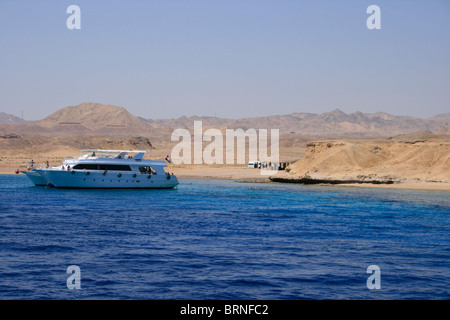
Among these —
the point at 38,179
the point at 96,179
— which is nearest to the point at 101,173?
the point at 96,179

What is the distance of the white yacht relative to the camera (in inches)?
2506

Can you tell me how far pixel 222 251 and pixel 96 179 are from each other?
41.0 metres

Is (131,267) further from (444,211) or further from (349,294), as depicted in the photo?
(444,211)

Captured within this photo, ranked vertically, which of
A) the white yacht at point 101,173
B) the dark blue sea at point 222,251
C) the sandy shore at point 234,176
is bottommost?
the dark blue sea at point 222,251

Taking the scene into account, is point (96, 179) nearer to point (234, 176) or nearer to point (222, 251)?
point (234, 176)

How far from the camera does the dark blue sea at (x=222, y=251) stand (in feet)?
62.0

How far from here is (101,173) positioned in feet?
209

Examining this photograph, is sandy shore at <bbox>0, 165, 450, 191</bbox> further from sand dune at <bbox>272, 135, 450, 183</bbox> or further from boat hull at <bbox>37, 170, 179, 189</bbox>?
boat hull at <bbox>37, 170, 179, 189</bbox>

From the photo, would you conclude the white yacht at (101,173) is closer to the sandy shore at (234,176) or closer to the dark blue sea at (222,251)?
the dark blue sea at (222,251)

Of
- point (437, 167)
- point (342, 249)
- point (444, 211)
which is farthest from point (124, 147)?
point (342, 249)

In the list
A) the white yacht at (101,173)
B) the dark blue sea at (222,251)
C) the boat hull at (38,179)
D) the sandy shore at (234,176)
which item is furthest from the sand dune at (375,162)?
the boat hull at (38,179)

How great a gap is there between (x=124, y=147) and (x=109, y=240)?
473 ft

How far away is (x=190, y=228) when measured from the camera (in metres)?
33.4

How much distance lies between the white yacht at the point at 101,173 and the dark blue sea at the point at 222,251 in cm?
1489
